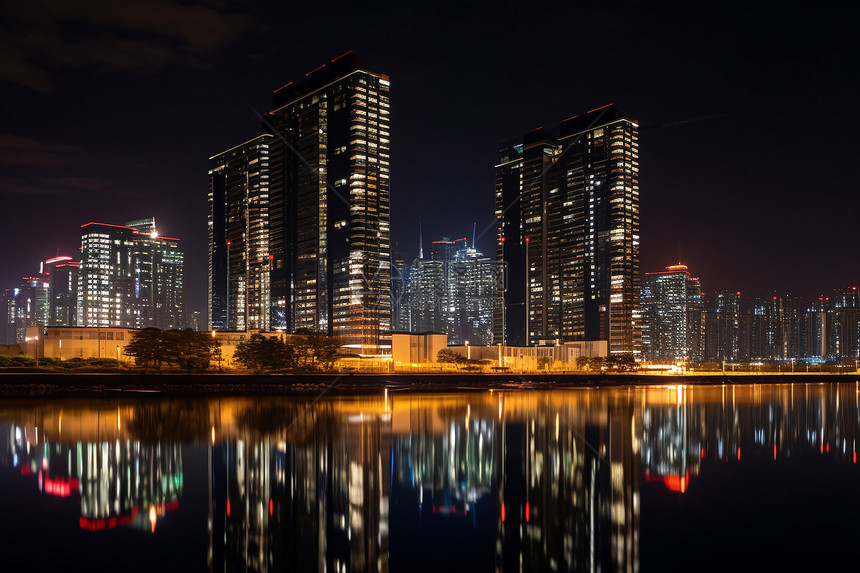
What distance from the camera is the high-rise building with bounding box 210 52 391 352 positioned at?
150375mm

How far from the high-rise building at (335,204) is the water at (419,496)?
364ft

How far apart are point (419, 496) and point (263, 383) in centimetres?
5763

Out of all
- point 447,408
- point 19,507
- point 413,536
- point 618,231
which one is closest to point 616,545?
point 413,536

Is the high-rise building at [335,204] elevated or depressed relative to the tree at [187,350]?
elevated

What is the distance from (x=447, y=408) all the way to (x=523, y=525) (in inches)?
1450

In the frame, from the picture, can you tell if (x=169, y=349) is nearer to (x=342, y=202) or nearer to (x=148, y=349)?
(x=148, y=349)

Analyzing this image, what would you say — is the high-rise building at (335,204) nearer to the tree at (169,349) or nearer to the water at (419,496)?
the tree at (169,349)

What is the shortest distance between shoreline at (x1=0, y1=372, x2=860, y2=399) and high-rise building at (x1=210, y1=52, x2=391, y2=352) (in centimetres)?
5758

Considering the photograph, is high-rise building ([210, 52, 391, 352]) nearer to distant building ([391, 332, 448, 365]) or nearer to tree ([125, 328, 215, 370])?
distant building ([391, 332, 448, 365])

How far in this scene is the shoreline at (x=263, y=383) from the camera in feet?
207

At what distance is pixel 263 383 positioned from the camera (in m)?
74.8

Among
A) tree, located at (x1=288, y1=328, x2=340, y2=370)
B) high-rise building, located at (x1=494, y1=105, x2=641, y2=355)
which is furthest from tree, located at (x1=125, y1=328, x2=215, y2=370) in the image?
high-rise building, located at (x1=494, y1=105, x2=641, y2=355)

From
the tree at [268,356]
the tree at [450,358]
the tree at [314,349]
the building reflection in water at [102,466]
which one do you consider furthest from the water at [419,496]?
the tree at [450,358]

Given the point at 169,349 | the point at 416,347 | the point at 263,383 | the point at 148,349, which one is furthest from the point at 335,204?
the point at 263,383
